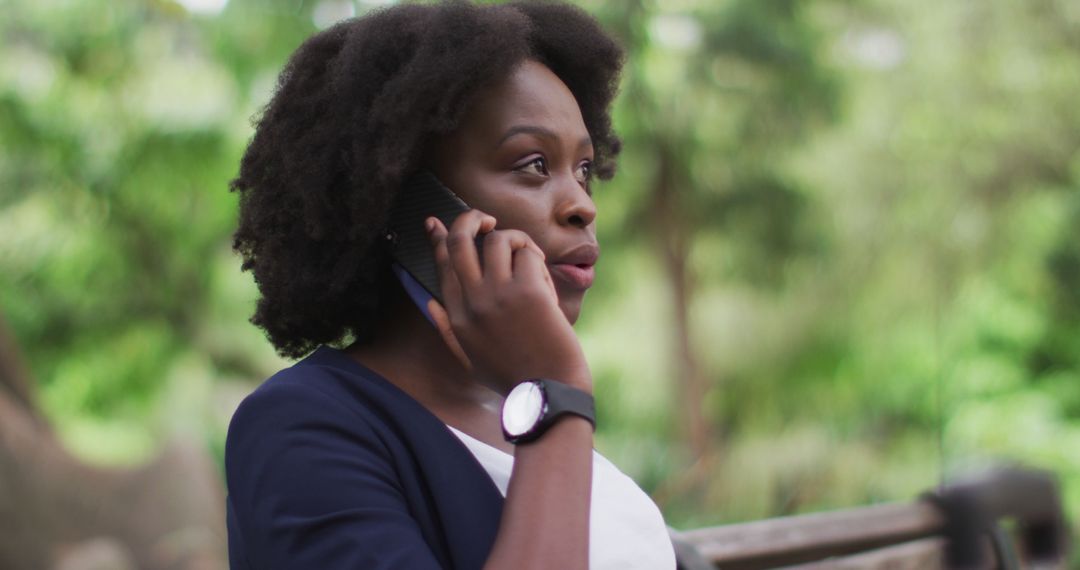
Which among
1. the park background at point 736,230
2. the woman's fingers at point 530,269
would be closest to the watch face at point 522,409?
the woman's fingers at point 530,269

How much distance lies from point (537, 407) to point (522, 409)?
0.06 feet

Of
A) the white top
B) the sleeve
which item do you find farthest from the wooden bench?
the sleeve

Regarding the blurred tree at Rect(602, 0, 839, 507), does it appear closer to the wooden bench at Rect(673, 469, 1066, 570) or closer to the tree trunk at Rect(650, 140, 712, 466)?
the tree trunk at Rect(650, 140, 712, 466)

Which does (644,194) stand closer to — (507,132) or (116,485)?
(116,485)

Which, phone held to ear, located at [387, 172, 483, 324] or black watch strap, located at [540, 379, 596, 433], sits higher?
phone held to ear, located at [387, 172, 483, 324]

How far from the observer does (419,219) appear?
1555mm

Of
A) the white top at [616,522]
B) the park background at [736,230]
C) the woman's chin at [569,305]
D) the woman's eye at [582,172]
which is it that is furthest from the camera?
the park background at [736,230]

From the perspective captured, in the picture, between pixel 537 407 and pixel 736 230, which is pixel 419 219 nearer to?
pixel 537 407

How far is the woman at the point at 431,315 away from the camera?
1.28 metres

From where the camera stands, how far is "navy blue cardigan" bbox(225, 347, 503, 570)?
1246 millimetres

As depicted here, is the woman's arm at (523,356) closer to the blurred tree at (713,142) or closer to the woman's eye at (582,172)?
the woman's eye at (582,172)

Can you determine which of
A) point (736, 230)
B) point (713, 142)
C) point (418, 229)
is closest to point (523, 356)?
point (418, 229)

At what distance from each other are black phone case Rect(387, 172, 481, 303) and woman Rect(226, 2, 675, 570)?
0.6 inches

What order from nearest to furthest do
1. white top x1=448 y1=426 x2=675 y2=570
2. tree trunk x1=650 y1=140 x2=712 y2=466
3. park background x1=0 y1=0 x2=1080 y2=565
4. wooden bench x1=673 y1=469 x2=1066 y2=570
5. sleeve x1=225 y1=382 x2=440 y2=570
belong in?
sleeve x1=225 y1=382 x2=440 y2=570 < white top x1=448 y1=426 x2=675 y2=570 < wooden bench x1=673 y1=469 x2=1066 y2=570 < park background x1=0 y1=0 x2=1080 y2=565 < tree trunk x1=650 y1=140 x2=712 y2=466
